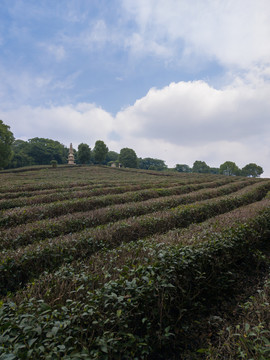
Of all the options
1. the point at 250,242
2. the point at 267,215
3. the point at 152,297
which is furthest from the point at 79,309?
the point at 267,215

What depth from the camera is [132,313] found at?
2.87 meters

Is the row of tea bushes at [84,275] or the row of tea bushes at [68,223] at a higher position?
the row of tea bushes at [84,275]

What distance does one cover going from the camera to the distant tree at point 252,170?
302ft

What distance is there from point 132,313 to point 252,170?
357 ft

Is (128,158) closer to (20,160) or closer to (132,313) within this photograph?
(20,160)

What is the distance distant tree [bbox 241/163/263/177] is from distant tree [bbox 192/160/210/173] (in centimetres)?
1965

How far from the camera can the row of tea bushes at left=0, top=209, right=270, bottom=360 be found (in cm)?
214

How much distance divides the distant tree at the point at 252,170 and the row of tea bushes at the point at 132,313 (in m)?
104

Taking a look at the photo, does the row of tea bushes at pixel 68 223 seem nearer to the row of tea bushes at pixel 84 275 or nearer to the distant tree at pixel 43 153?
the row of tea bushes at pixel 84 275

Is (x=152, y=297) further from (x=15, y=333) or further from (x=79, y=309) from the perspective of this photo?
(x=15, y=333)

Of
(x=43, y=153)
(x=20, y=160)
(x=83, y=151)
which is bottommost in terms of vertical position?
(x=20, y=160)

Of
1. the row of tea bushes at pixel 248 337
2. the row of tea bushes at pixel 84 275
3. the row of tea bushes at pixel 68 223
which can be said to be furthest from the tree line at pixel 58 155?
the row of tea bushes at pixel 248 337

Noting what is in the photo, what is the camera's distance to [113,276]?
3.43 metres

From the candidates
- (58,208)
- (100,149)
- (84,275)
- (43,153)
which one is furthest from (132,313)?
(43,153)
